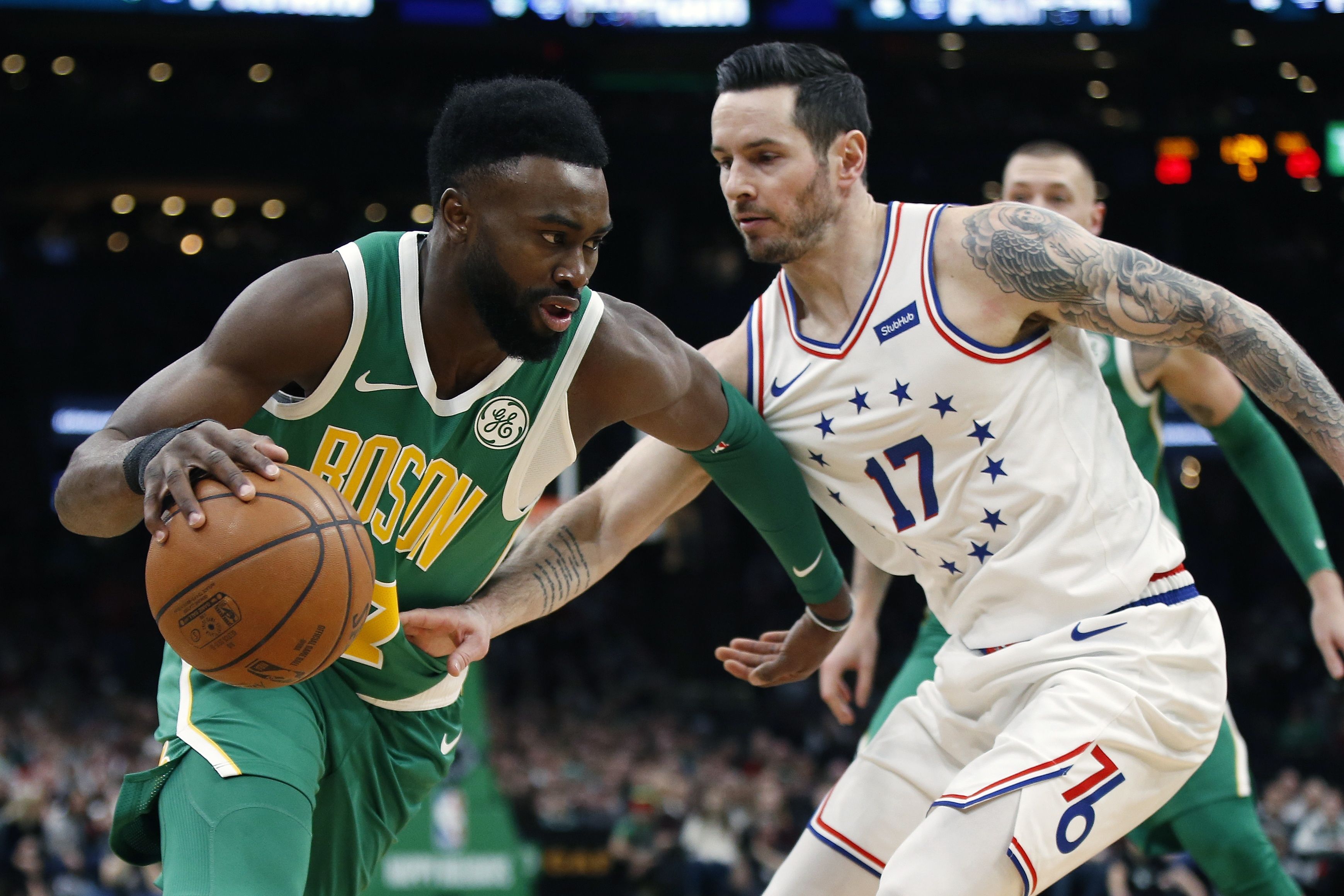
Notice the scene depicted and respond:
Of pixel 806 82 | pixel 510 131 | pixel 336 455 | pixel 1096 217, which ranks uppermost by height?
pixel 806 82

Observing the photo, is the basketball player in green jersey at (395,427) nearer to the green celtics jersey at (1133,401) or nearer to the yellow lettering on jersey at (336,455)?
the yellow lettering on jersey at (336,455)

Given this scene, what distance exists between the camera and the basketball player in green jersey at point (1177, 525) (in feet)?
14.6

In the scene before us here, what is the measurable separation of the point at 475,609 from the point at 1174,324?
6.08 ft

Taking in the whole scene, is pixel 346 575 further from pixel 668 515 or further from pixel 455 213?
pixel 668 515

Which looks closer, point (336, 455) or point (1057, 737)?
point (1057, 737)

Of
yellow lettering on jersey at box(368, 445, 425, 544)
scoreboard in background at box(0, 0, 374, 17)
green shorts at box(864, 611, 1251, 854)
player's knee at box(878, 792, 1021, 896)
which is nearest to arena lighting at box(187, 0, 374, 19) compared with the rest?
scoreboard in background at box(0, 0, 374, 17)

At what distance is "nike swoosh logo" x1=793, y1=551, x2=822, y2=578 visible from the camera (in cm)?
401

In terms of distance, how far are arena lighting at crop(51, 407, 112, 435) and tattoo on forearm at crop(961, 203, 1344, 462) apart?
1839 cm

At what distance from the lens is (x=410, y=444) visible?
3168 mm

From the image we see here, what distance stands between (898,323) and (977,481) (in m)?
0.45

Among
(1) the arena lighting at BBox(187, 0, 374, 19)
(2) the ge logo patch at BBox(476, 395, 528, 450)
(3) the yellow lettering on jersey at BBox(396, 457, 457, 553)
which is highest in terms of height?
(1) the arena lighting at BBox(187, 0, 374, 19)

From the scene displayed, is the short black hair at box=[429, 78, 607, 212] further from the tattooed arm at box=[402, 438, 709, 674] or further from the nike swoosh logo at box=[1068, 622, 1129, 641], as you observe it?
the nike swoosh logo at box=[1068, 622, 1129, 641]

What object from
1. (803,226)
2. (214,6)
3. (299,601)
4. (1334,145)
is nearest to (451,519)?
(299,601)

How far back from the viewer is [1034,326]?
11.4 feet
